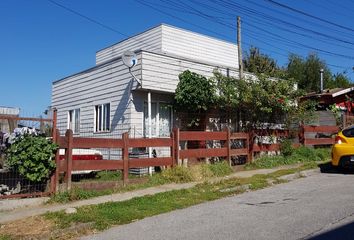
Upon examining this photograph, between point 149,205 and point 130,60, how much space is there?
22.0ft

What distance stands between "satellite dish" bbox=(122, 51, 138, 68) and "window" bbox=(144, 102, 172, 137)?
1628 millimetres

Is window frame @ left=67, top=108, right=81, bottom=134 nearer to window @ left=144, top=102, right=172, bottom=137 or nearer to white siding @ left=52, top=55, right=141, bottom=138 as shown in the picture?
white siding @ left=52, top=55, right=141, bottom=138

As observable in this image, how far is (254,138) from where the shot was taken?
1669cm

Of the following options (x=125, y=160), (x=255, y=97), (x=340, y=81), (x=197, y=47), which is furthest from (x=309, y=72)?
(x=125, y=160)

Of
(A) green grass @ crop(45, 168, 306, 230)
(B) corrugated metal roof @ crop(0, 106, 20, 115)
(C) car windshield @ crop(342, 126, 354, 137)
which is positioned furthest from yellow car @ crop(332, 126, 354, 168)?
(B) corrugated metal roof @ crop(0, 106, 20, 115)

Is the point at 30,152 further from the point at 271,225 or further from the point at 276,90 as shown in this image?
the point at 276,90

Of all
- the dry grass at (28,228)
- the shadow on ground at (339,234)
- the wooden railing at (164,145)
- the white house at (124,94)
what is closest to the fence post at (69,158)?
the wooden railing at (164,145)

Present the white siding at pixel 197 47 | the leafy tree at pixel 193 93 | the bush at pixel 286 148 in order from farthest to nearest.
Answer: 1. the white siding at pixel 197 47
2. the bush at pixel 286 148
3. the leafy tree at pixel 193 93

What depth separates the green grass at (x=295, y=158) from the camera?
16094 millimetres

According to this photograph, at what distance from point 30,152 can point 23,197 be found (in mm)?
1036

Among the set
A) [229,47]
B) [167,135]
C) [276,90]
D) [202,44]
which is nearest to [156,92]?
[167,135]

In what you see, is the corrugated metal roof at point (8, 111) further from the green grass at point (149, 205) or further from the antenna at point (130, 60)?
the green grass at point (149, 205)

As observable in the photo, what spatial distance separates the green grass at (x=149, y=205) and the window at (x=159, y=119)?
4025 mm

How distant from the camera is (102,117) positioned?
16.9m
